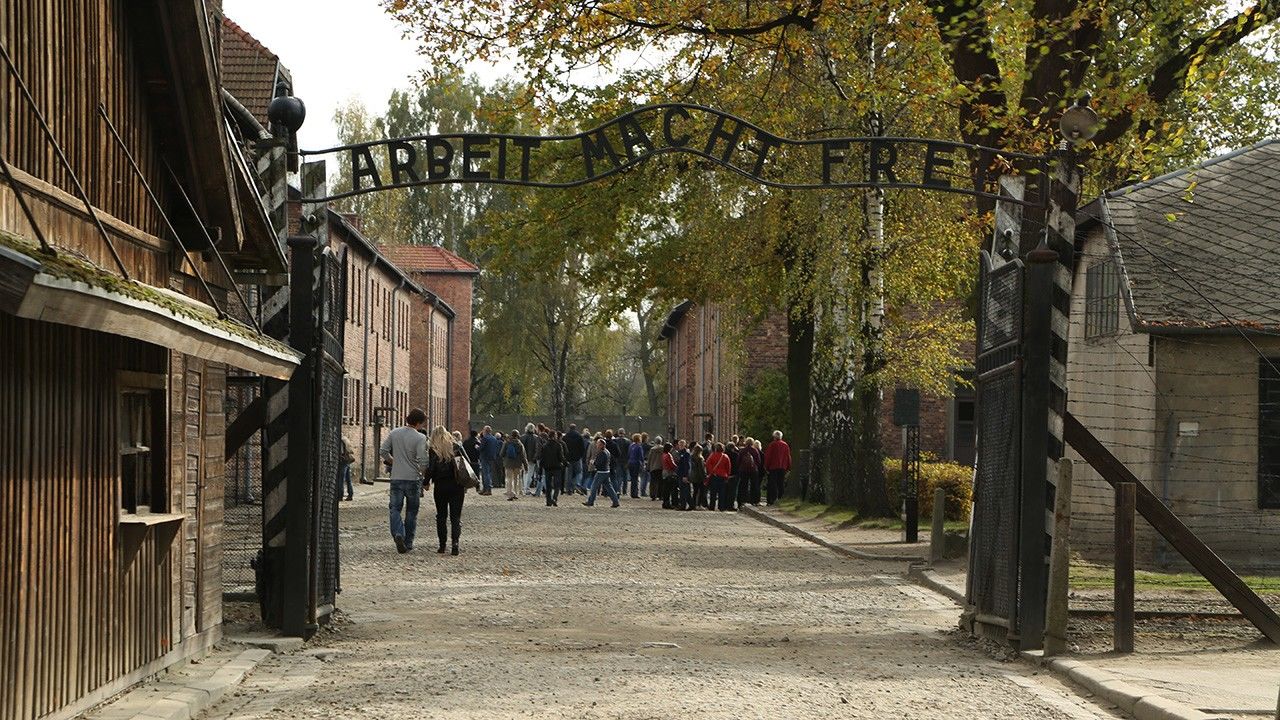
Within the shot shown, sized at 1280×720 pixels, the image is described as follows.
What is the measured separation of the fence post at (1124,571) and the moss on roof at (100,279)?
6.47 metres

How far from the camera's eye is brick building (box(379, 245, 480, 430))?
7944cm

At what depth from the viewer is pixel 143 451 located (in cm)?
1096

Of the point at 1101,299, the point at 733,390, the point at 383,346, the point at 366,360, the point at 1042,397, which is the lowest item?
the point at 1042,397

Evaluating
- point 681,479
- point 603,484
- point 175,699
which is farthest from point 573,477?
point 175,699

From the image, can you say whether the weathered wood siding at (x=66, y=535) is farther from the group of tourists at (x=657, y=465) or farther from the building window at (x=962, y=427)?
the building window at (x=962, y=427)

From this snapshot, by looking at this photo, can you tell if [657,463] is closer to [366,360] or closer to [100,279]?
[366,360]

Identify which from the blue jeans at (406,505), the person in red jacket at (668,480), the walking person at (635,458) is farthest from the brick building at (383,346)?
the blue jeans at (406,505)

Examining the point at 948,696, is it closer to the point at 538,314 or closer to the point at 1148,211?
the point at 1148,211

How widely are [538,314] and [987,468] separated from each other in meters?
62.9

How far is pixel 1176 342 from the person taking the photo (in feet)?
78.3

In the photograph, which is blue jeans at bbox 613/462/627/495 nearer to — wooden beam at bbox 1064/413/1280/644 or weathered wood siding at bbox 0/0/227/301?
wooden beam at bbox 1064/413/1280/644

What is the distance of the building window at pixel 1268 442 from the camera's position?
24.2 m

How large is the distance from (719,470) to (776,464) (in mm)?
1294

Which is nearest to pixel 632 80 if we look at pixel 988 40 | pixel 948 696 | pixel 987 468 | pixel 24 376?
pixel 988 40
